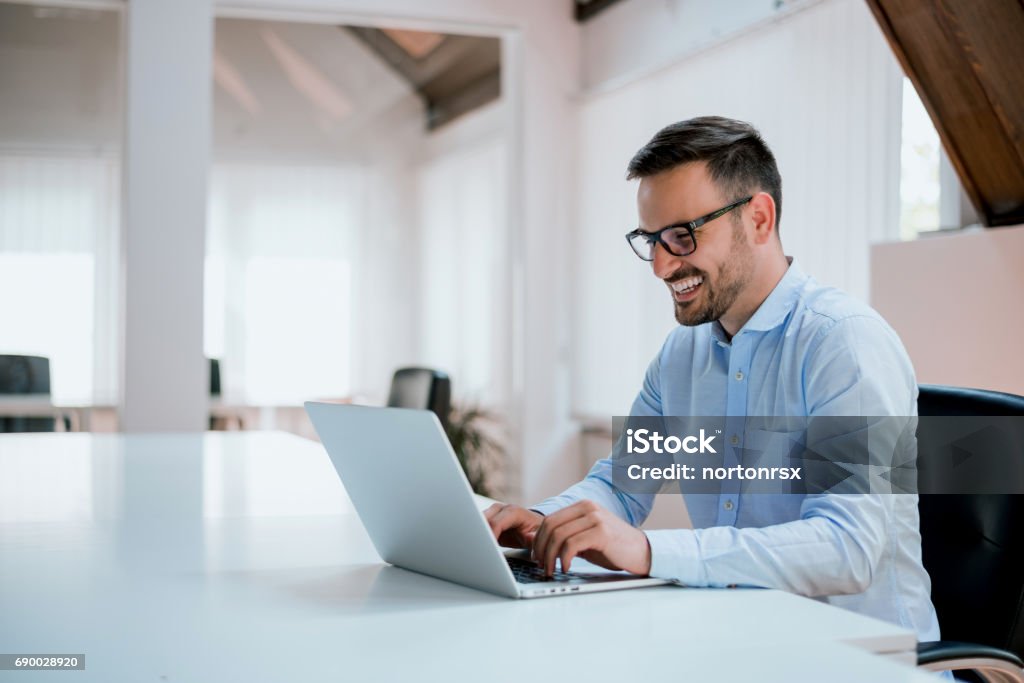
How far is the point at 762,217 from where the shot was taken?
1.81 meters

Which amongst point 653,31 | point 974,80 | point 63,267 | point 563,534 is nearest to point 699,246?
point 563,534

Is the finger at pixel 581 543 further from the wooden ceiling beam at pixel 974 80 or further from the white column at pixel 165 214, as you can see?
the white column at pixel 165 214

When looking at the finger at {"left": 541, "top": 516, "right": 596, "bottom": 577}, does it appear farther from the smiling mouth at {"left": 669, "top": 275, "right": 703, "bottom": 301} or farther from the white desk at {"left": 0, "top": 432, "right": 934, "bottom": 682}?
the smiling mouth at {"left": 669, "top": 275, "right": 703, "bottom": 301}

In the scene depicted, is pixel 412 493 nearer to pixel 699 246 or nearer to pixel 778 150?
pixel 699 246

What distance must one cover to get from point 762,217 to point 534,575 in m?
0.79

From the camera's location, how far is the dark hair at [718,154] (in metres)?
1.74

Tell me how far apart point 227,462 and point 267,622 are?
1.69 metres

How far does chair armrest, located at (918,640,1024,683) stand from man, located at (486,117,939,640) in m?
0.12

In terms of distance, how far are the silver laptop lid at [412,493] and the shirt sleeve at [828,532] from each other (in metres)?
0.21

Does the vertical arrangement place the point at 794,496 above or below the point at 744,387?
below

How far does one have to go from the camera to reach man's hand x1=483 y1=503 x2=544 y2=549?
1433 mm

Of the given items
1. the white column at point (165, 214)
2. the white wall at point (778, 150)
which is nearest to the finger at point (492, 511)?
the white wall at point (778, 150)

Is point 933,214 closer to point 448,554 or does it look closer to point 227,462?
point 227,462

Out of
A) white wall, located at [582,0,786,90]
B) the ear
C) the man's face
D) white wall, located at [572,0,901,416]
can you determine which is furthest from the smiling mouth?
white wall, located at [582,0,786,90]
